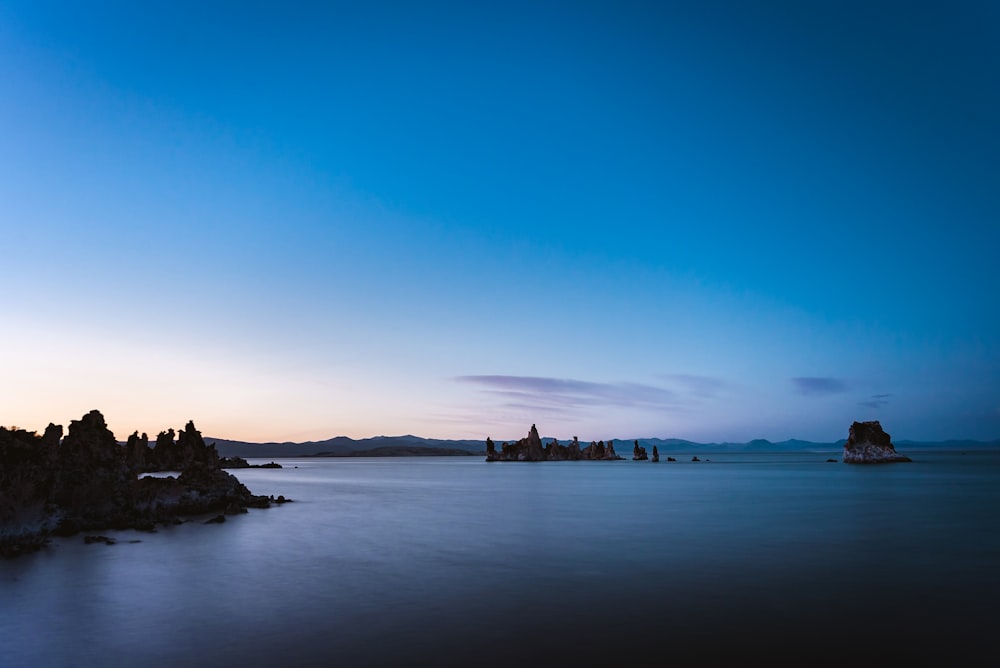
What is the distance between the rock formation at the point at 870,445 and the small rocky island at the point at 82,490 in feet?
411

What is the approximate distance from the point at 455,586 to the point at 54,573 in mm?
11117

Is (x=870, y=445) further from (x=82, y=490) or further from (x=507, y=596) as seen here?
(x=82, y=490)

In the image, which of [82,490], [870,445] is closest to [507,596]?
[82,490]

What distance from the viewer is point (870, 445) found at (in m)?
123

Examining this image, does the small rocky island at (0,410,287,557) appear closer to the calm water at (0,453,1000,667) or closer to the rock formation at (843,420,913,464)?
the calm water at (0,453,1000,667)

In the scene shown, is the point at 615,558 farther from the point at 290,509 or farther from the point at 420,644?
the point at 290,509

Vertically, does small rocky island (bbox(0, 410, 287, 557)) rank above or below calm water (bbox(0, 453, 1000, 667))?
above

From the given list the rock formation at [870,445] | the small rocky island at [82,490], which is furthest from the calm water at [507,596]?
the rock formation at [870,445]

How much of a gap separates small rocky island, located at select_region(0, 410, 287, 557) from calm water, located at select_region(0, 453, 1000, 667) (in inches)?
53.7

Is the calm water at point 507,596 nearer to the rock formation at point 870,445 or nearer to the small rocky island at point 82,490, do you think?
the small rocky island at point 82,490

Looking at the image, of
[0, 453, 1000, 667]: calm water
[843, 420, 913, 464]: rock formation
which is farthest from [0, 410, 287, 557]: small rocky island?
[843, 420, 913, 464]: rock formation

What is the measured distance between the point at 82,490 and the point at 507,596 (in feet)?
68.8

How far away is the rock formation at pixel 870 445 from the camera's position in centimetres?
12169

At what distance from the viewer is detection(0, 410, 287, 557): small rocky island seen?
20.4 m
